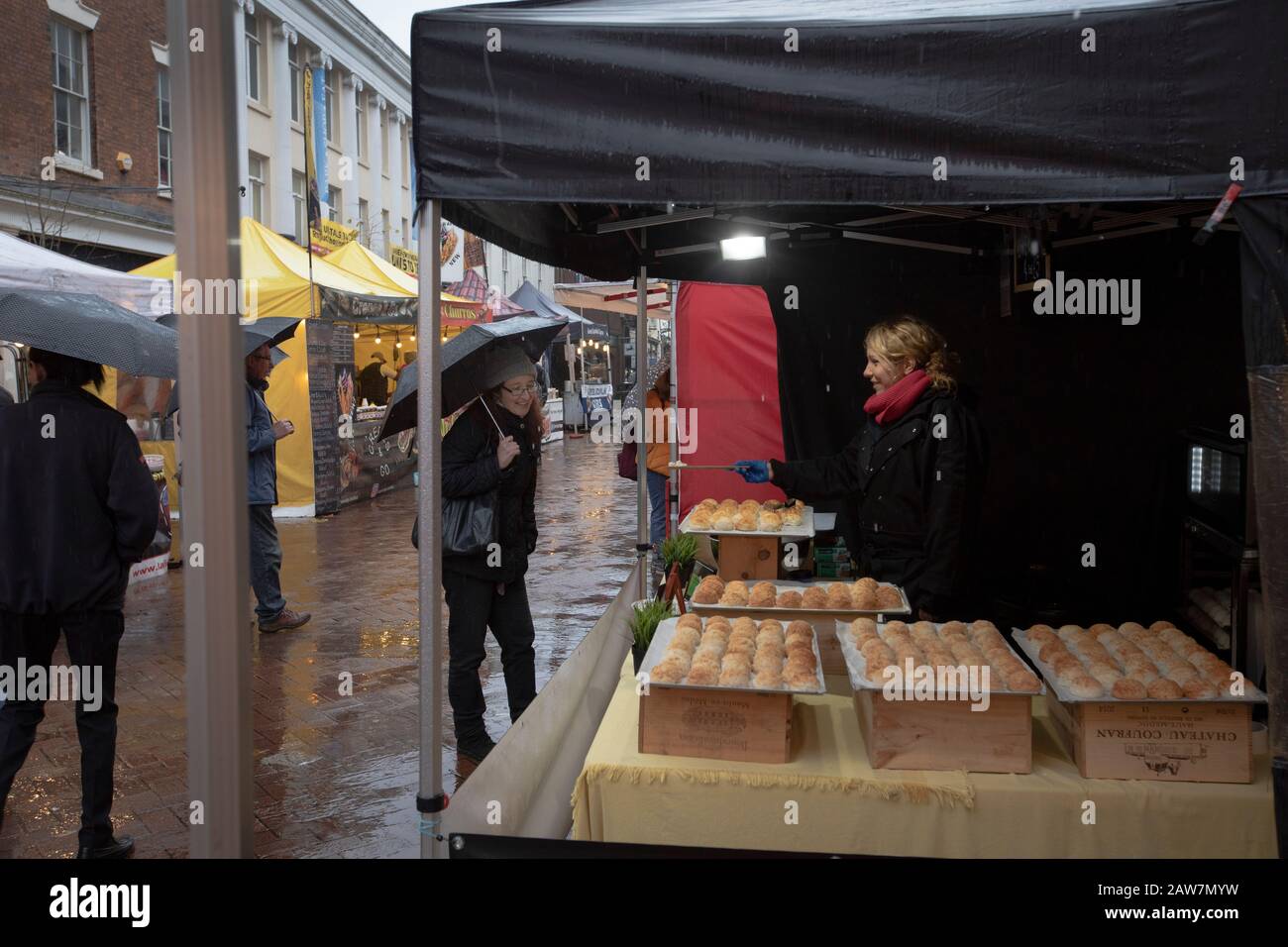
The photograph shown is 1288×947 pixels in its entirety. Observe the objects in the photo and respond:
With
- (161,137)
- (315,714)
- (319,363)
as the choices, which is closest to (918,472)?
(315,714)

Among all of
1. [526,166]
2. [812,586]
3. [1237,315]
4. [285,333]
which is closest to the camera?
[526,166]

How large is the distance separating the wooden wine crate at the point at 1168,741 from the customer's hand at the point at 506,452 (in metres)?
2.85

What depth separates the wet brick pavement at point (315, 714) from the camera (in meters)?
4.68

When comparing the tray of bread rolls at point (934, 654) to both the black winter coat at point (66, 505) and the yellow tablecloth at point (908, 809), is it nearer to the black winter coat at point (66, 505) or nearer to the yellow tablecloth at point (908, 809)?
the yellow tablecloth at point (908, 809)

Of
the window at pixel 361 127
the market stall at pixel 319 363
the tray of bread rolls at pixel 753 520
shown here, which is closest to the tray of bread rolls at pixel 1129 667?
the tray of bread rolls at pixel 753 520

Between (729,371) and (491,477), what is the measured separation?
5.41 meters

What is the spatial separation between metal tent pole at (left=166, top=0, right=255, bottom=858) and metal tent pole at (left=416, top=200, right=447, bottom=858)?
2.95ft

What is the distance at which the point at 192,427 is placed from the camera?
2.04 m

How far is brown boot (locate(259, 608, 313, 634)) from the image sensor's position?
817 cm

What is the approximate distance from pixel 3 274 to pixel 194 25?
684 centimetres

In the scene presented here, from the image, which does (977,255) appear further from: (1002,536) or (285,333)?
(285,333)

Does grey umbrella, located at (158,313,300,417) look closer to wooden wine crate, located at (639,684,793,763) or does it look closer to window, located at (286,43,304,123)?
wooden wine crate, located at (639,684,793,763)

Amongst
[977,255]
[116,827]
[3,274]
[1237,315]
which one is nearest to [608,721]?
[116,827]

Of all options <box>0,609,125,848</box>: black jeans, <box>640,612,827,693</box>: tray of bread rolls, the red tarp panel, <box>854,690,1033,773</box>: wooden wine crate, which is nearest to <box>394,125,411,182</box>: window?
the red tarp panel
